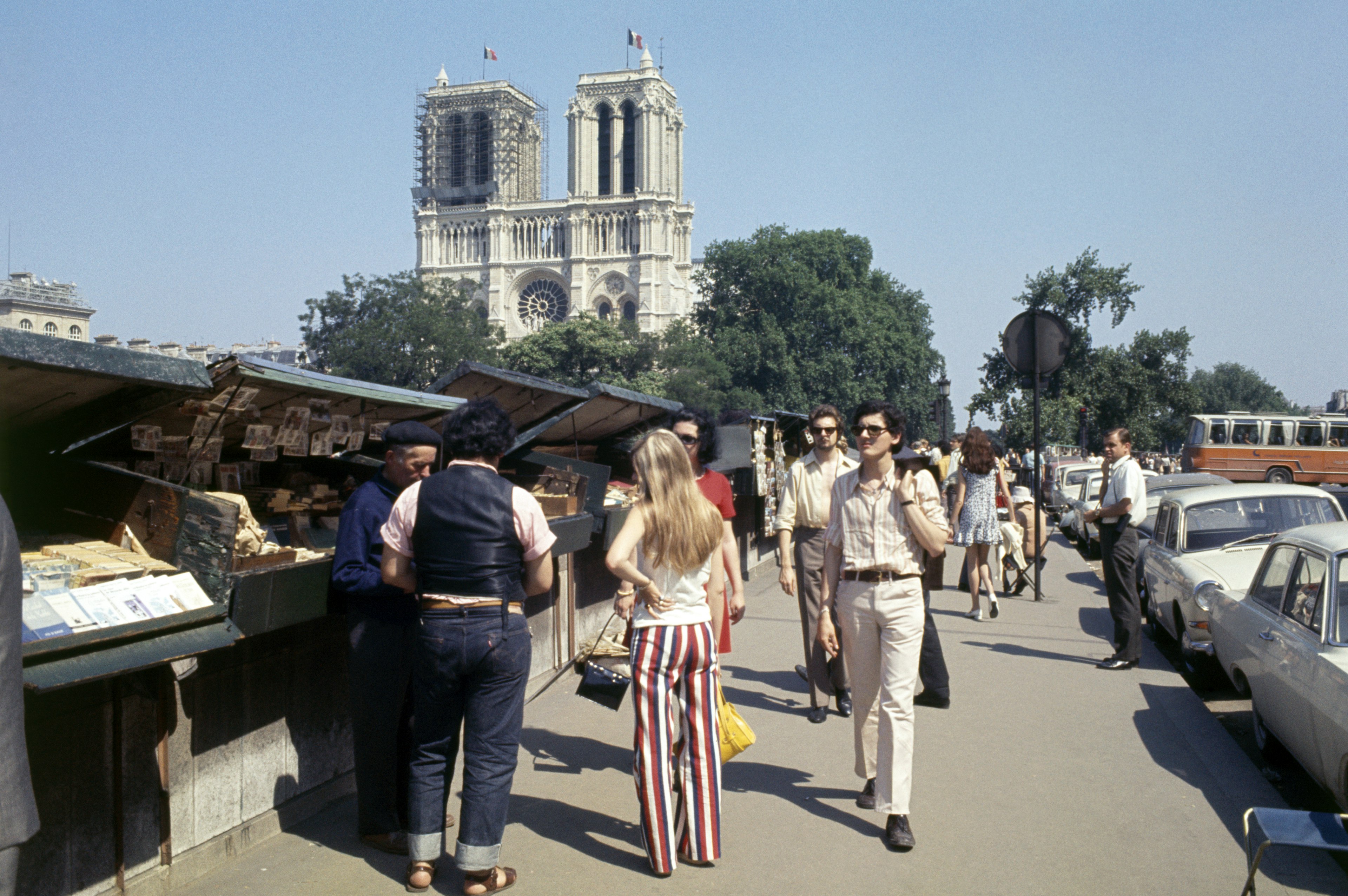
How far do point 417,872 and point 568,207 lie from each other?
108257mm

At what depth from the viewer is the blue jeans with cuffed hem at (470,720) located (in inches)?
149

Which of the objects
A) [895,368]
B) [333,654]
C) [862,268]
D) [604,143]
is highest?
[604,143]

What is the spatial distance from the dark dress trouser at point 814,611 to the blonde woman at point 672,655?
246 centimetres

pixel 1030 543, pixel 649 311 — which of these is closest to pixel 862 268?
pixel 649 311

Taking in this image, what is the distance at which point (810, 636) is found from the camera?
668 centimetres

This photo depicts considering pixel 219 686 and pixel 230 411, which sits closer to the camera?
pixel 219 686

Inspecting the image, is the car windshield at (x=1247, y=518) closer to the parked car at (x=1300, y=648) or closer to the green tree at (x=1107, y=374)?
the parked car at (x=1300, y=648)

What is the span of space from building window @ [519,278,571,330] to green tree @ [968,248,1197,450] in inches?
2510

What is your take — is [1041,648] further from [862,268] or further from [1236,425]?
[862,268]

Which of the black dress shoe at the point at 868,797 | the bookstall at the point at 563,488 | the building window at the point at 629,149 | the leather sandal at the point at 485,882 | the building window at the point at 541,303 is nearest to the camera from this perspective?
the leather sandal at the point at 485,882

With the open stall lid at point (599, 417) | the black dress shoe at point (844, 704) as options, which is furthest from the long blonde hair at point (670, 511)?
the open stall lid at point (599, 417)

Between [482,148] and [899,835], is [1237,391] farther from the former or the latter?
[899,835]

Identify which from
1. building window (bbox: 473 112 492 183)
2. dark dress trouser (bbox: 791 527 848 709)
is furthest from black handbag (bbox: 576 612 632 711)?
building window (bbox: 473 112 492 183)

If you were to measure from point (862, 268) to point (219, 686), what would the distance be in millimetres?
78620
